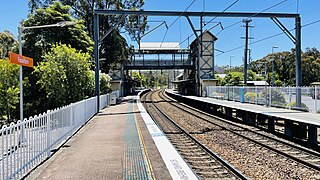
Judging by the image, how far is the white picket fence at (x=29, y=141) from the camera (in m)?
5.31

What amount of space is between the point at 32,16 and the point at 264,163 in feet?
74.3

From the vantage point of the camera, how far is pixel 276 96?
19453 mm

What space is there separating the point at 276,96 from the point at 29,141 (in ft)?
53.5

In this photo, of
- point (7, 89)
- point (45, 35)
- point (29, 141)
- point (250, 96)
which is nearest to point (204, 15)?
point (250, 96)

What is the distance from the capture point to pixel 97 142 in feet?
32.7

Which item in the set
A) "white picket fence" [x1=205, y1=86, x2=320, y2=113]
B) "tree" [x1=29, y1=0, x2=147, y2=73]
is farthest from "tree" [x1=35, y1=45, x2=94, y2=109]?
"tree" [x1=29, y1=0, x2=147, y2=73]

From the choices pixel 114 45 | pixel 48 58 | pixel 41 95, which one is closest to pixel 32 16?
pixel 41 95

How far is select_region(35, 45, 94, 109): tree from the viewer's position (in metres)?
18.0

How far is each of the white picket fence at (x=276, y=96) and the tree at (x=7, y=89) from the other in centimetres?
1595

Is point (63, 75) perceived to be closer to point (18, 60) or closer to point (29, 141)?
point (18, 60)

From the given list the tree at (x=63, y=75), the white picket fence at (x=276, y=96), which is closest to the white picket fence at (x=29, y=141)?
the tree at (x=63, y=75)

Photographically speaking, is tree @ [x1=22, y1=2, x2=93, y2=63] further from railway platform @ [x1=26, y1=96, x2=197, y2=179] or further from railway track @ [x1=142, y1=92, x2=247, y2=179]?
railway track @ [x1=142, y1=92, x2=247, y2=179]

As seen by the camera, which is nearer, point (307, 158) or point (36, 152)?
point (36, 152)

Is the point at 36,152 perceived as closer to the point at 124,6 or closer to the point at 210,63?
the point at 124,6
